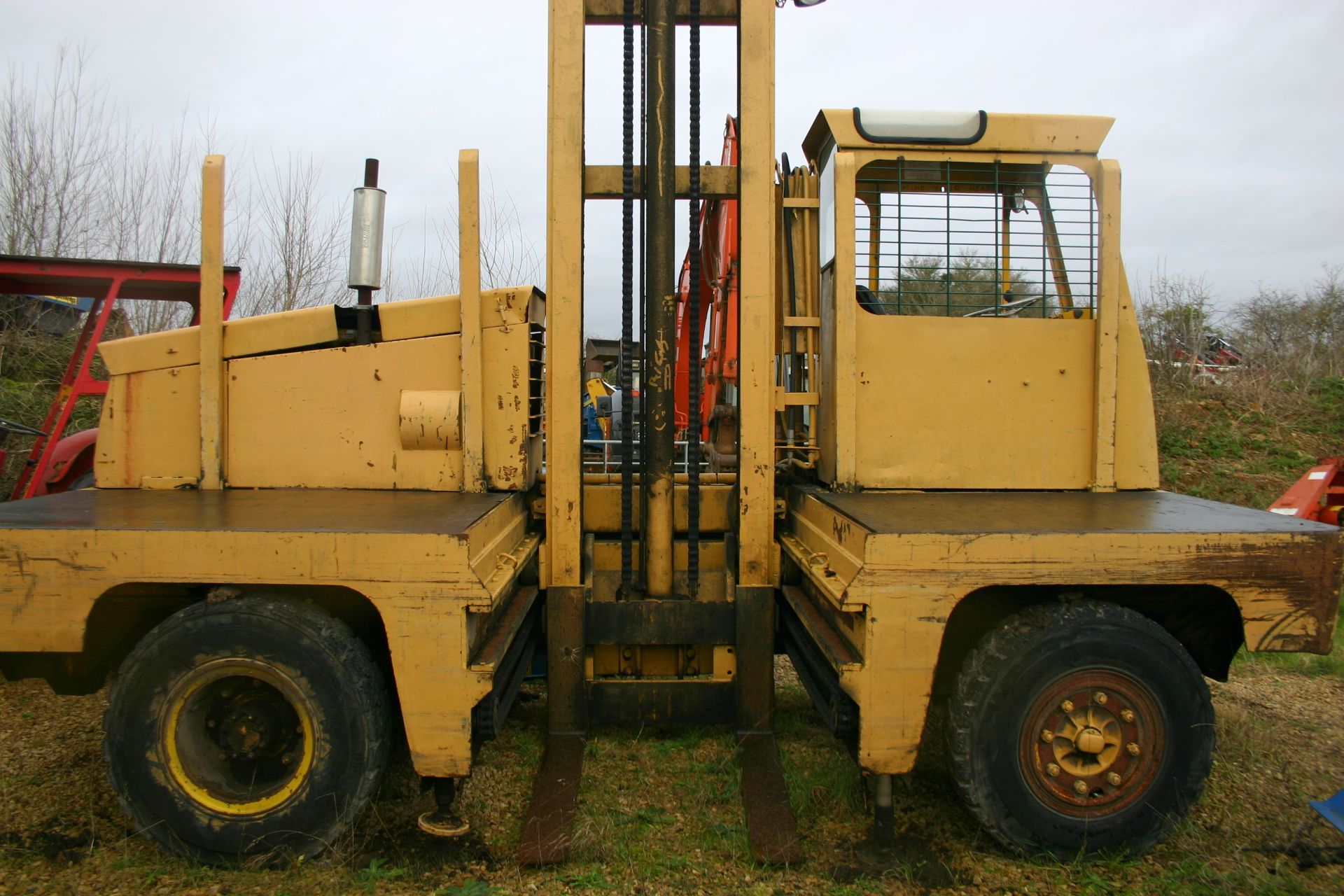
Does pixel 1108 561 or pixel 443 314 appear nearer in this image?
pixel 1108 561

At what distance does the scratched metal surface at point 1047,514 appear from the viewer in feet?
9.25

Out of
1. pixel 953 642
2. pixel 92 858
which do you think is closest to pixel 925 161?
pixel 953 642

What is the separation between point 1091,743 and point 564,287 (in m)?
2.57

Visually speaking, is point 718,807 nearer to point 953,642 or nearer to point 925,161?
point 953,642

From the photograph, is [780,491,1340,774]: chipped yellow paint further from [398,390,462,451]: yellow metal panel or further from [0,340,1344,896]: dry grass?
[398,390,462,451]: yellow metal panel

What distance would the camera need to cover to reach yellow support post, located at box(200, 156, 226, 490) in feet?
12.0

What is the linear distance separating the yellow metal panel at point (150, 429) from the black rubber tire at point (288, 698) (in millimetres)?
1201

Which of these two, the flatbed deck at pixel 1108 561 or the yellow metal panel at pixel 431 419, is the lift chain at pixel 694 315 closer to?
the flatbed deck at pixel 1108 561

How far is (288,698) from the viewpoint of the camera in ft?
9.29

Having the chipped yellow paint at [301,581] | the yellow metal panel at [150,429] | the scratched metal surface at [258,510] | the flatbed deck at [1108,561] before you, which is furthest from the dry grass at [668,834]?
the yellow metal panel at [150,429]

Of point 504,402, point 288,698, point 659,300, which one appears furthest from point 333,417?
point 659,300

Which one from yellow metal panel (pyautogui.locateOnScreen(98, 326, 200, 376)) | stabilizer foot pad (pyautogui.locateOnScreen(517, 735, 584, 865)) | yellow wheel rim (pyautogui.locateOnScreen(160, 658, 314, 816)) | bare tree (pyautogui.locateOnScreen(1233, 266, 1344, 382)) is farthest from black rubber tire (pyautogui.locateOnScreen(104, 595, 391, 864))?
bare tree (pyautogui.locateOnScreen(1233, 266, 1344, 382))

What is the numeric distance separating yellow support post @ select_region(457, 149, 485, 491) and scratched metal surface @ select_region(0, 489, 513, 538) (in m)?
0.14

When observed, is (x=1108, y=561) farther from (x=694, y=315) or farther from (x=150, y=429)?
(x=150, y=429)
